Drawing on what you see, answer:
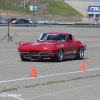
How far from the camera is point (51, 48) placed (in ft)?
64.4

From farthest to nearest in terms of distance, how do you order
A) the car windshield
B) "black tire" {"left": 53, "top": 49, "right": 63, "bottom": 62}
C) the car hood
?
the car windshield, "black tire" {"left": 53, "top": 49, "right": 63, "bottom": 62}, the car hood

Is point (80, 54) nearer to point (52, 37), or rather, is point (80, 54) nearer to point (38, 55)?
point (52, 37)

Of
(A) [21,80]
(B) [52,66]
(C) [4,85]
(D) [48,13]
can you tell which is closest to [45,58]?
(B) [52,66]

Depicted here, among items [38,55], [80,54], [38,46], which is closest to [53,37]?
[38,46]

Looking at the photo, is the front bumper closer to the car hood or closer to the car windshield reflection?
the car hood

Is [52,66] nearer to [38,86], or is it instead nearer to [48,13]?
[38,86]

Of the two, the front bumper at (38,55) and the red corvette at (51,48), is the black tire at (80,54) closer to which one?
the red corvette at (51,48)

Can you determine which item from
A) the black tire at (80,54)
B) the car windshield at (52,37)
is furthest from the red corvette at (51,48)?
the black tire at (80,54)

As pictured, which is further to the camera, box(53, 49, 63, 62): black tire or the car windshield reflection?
the car windshield reflection

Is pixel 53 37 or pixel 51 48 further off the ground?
pixel 53 37

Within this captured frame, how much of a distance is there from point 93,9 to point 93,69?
75753mm

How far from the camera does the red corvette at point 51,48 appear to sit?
19.7 m

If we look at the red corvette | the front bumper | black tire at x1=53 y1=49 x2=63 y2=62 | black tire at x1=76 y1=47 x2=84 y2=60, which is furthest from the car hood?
black tire at x1=76 y1=47 x2=84 y2=60

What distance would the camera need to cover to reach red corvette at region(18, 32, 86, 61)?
19.7 metres
